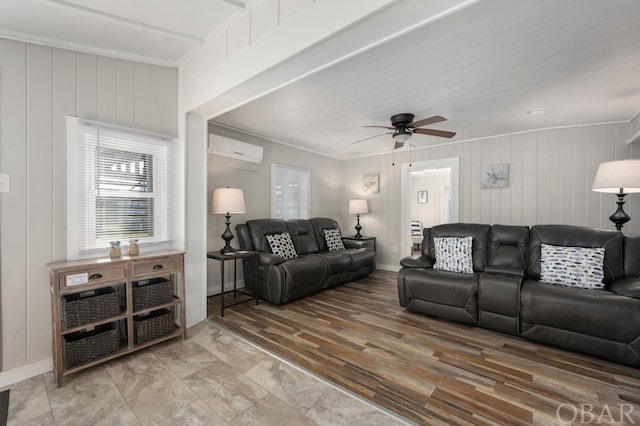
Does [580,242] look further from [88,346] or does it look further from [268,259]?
[88,346]

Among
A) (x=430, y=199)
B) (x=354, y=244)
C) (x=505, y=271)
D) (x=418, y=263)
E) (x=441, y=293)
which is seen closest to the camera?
(x=505, y=271)

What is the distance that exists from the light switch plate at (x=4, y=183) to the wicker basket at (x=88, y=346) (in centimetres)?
115

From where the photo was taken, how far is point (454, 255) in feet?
11.0

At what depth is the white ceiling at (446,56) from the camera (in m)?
1.78

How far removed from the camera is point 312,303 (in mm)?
3645

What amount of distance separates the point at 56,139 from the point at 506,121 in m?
5.00

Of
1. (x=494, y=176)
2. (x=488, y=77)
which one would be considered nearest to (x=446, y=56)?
(x=488, y=77)

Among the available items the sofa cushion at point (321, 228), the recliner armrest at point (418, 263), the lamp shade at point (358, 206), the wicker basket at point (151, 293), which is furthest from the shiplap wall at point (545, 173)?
the wicker basket at point (151, 293)

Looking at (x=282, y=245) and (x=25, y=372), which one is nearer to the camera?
(x=25, y=372)

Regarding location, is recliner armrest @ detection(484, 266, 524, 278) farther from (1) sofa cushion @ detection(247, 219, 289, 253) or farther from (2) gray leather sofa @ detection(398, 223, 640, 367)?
(1) sofa cushion @ detection(247, 219, 289, 253)

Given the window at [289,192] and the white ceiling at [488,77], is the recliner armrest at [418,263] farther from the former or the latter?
the window at [289,192]

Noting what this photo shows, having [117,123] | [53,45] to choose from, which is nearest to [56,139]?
[117,123]

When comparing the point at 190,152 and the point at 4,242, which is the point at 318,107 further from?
the point at 4,242

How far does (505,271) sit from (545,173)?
233 cm
